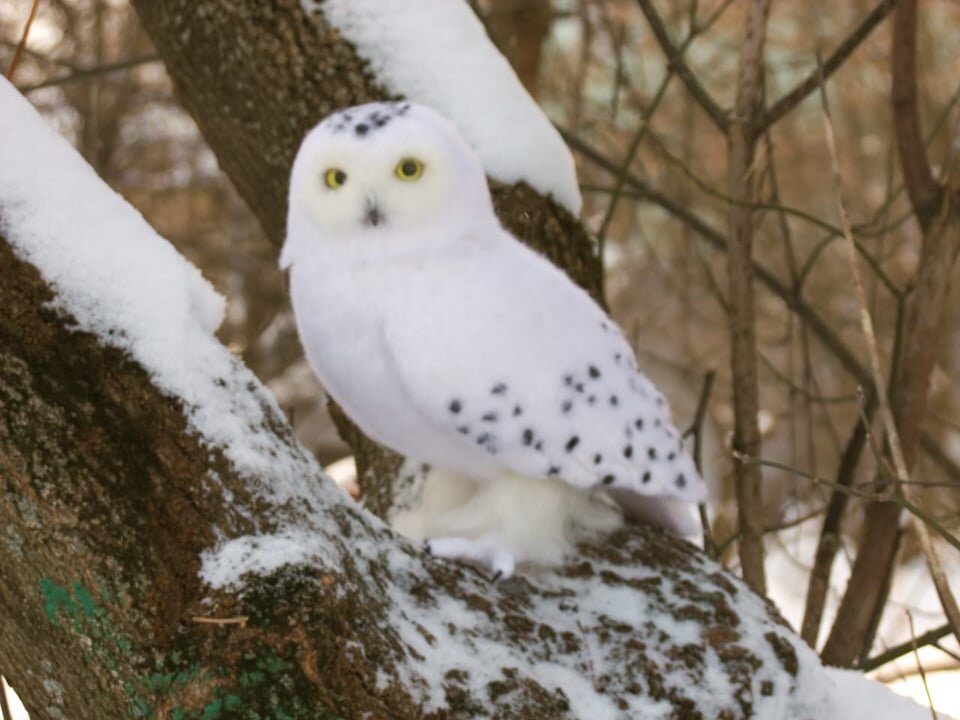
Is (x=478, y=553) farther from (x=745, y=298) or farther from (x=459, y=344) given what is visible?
(x=745, y=298)

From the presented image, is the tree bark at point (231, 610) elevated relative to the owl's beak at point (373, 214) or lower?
lower

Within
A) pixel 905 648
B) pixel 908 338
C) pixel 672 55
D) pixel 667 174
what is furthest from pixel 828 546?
pixel 667 174

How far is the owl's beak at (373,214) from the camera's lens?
1.41 m

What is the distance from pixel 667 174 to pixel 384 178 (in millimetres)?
2423

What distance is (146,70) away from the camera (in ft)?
16.8

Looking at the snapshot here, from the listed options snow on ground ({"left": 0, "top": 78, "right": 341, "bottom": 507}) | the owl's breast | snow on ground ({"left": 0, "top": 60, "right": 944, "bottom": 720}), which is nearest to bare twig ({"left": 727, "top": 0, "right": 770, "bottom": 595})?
snow on ground ({"left": 0, "top": 60, "right": 944, "bottom": 720})

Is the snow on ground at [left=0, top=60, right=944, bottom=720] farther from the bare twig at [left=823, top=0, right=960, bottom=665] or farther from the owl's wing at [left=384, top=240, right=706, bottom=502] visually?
the bare twig at [left=823, top=0, right=960, bottom=665]

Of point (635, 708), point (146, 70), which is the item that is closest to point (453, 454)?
point (635, 708)

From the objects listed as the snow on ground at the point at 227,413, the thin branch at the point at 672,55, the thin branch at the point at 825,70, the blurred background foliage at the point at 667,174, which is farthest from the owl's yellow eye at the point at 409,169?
the blurred background foliage at the point at 667,174

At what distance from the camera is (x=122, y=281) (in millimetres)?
1184

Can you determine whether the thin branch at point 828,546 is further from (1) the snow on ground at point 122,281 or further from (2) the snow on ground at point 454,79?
(1) the snow on ground at point 122,281

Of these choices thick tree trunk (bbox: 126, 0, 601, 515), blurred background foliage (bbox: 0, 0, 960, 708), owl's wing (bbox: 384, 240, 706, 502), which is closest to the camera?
owl's wing (bbox: 384, 240, 706, 502)

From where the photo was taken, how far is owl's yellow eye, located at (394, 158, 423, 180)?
1409 millimetres

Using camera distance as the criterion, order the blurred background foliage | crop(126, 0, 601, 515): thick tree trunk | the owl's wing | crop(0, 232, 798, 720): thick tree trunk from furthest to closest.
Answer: the blurred background foliage → crop(126, 0, 601, 515): thick tree trunk → the owl's wing → crop(0, 232, 798, 720): thick tree trunk
